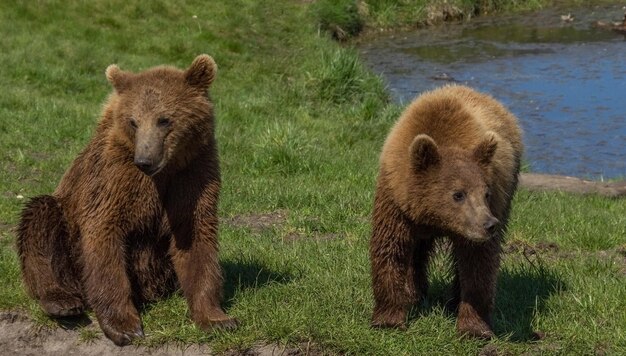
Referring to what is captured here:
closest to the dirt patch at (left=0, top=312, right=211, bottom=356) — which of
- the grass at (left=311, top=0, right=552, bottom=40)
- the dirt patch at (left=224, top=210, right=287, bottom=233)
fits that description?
the dirt patch at (left=224, top=210, right=287, bottom=233)

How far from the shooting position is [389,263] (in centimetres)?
607

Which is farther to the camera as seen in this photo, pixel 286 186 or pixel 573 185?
pixel 573 185

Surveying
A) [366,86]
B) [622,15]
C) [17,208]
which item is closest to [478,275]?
[17,208]

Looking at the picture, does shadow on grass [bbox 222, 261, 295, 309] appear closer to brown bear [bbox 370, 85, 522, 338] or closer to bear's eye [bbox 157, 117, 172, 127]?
brown bear [bbox 370, 85, 522, 338]

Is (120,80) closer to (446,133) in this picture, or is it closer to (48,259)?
(48,259)

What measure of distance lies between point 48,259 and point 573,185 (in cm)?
662

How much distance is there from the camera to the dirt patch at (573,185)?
1093 centimetres

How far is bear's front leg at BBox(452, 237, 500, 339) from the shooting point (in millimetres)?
5934

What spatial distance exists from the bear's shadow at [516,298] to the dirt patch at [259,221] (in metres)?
1.92

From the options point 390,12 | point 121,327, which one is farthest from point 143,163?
point 390,12

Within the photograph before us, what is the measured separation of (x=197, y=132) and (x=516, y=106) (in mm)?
10732

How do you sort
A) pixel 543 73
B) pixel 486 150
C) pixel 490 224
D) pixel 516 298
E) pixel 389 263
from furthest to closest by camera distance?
pixel 543 73 < pixel 516 298 < pixel 389 263 < pixel 486 150 < pixel 490 224

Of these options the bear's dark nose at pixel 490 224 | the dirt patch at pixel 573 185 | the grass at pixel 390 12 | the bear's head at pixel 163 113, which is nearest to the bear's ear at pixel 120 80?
the bear's head at pixel 163 113

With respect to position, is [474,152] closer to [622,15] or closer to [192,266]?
[192,266]
